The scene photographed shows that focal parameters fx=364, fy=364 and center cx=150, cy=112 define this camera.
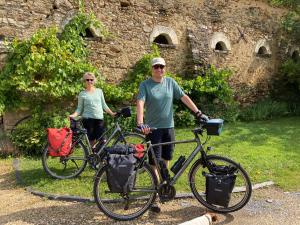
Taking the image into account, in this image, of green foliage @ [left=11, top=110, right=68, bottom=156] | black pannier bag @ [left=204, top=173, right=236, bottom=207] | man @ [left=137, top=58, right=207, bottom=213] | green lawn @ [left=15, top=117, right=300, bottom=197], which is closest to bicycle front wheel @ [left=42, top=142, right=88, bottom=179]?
green lawn @ [left=15, top=117, right=300, bottom=197]

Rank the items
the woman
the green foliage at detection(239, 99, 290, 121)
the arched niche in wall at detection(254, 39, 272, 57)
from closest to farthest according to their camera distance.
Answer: the woman
the green foliage at detection(239, 99, 290, 121)
the arched niche in wall at detection(254, 39, 272, 57)

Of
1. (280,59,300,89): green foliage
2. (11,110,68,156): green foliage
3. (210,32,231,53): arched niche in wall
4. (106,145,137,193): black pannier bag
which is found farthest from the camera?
(280,59,300,89): green foliage

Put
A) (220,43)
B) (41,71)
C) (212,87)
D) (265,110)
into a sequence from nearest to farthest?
1. (41,71)
2. (212,87)
3. (220,43)
4. (265,110)

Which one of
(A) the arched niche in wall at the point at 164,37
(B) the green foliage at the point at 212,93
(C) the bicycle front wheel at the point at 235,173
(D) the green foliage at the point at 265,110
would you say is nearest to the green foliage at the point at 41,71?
(A) the arched niche in wall at the point at 164,37

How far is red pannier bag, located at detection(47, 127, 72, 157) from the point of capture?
5.40m

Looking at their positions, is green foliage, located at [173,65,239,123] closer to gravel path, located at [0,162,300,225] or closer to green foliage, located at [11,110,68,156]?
green foliage, located at [11,110,68,156]

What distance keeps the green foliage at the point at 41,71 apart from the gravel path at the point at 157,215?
2.72 m

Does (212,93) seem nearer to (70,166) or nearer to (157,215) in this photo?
(70,166)

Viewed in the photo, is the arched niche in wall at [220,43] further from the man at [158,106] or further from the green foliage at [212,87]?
the man at [158,106]

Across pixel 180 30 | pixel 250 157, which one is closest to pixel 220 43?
pixel 180 30

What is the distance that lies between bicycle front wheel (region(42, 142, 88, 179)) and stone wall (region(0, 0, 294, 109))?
2752mm

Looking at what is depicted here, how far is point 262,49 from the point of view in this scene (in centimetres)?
1328

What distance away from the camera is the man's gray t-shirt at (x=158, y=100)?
4375mm

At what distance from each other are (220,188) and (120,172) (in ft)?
3.85
